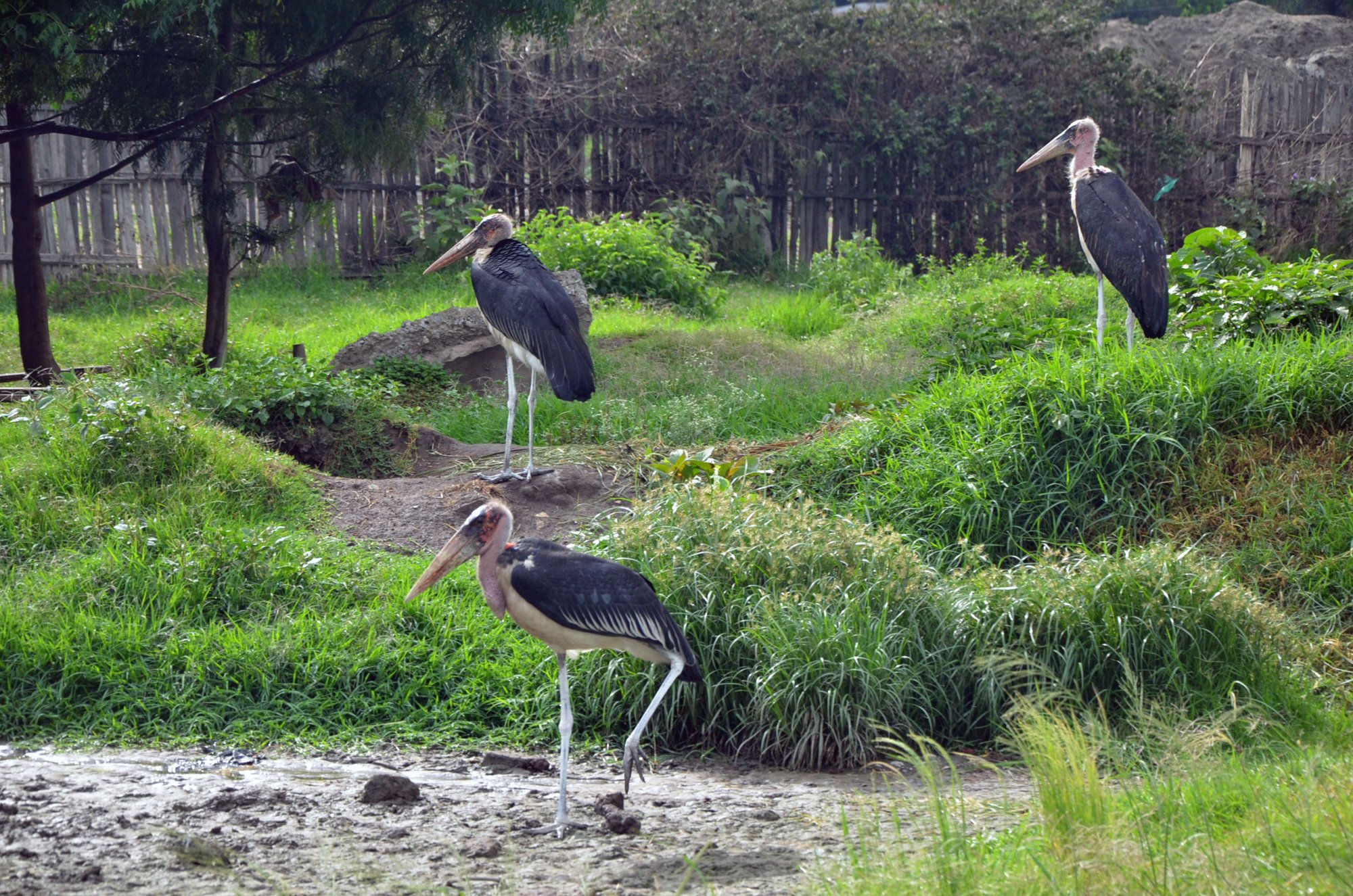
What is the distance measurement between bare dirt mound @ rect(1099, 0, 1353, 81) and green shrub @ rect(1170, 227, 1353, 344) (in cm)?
1204

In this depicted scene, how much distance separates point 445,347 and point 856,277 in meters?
4.77

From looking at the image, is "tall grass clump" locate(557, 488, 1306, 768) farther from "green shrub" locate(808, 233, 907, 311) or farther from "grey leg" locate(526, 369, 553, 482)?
"green shrub" locate(808, 233, 907, 311)

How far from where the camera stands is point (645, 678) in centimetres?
Result: 445

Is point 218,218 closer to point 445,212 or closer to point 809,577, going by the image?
point 809,577

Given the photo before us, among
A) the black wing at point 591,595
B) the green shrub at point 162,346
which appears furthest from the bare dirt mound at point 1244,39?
the black wing at point 591,595

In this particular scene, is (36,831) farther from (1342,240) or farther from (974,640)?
(1342,240)

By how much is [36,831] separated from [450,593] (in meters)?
2.03

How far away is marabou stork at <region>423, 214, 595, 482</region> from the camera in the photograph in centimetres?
652

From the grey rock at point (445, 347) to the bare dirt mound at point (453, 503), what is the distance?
7.25 ft

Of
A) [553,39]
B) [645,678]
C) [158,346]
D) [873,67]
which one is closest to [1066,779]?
[645,678]

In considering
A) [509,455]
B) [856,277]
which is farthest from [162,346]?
[856,277]

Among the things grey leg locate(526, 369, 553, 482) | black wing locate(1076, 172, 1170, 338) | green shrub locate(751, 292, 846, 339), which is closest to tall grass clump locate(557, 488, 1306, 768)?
grey leg locate(526, 369, 553, 482)

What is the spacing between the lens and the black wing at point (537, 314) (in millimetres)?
6539

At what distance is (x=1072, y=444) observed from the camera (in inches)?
223
